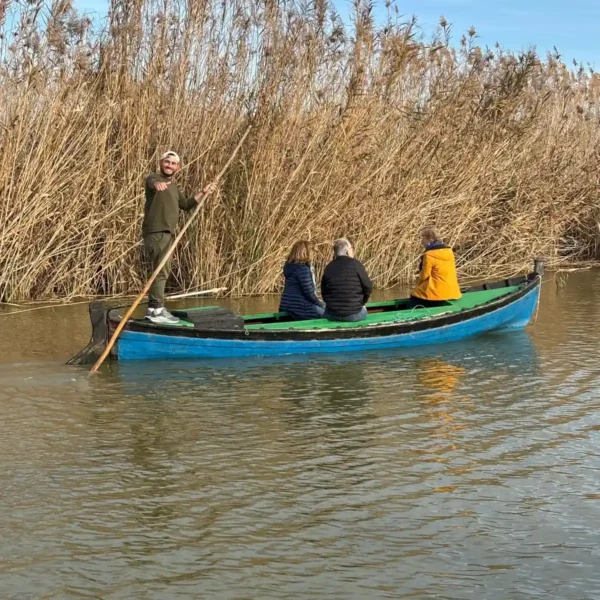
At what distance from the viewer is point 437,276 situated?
10.4 m

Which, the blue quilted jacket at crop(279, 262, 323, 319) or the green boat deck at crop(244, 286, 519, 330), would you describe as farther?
the blue quilted jacket at crop(279, 262, 323, 319)

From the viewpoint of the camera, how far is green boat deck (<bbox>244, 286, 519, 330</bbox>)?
9.22 meters

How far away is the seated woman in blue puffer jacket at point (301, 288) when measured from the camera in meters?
9.60

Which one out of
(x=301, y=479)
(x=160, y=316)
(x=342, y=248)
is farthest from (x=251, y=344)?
(x=301, y=479)

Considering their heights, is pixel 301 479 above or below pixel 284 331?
below

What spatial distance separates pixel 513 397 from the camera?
286 inches

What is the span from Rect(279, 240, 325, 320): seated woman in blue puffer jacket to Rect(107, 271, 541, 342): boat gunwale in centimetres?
63

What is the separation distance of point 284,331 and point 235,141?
13.9 feet

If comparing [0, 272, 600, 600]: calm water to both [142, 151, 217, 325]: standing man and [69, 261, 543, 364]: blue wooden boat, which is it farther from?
[142, 151, 217, 325]: standing man

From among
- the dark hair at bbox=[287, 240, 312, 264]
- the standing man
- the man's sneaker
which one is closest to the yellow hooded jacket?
the dark hair at bbox=[287, 240, 312, 264]

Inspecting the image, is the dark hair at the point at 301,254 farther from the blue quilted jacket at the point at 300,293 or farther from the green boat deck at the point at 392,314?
the green boat deck at the point at 392,314

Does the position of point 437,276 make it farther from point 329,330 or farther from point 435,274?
point 329,330

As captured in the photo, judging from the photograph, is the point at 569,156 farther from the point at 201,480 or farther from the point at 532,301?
the point at 201,480

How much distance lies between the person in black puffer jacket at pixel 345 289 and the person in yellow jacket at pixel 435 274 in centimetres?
103
